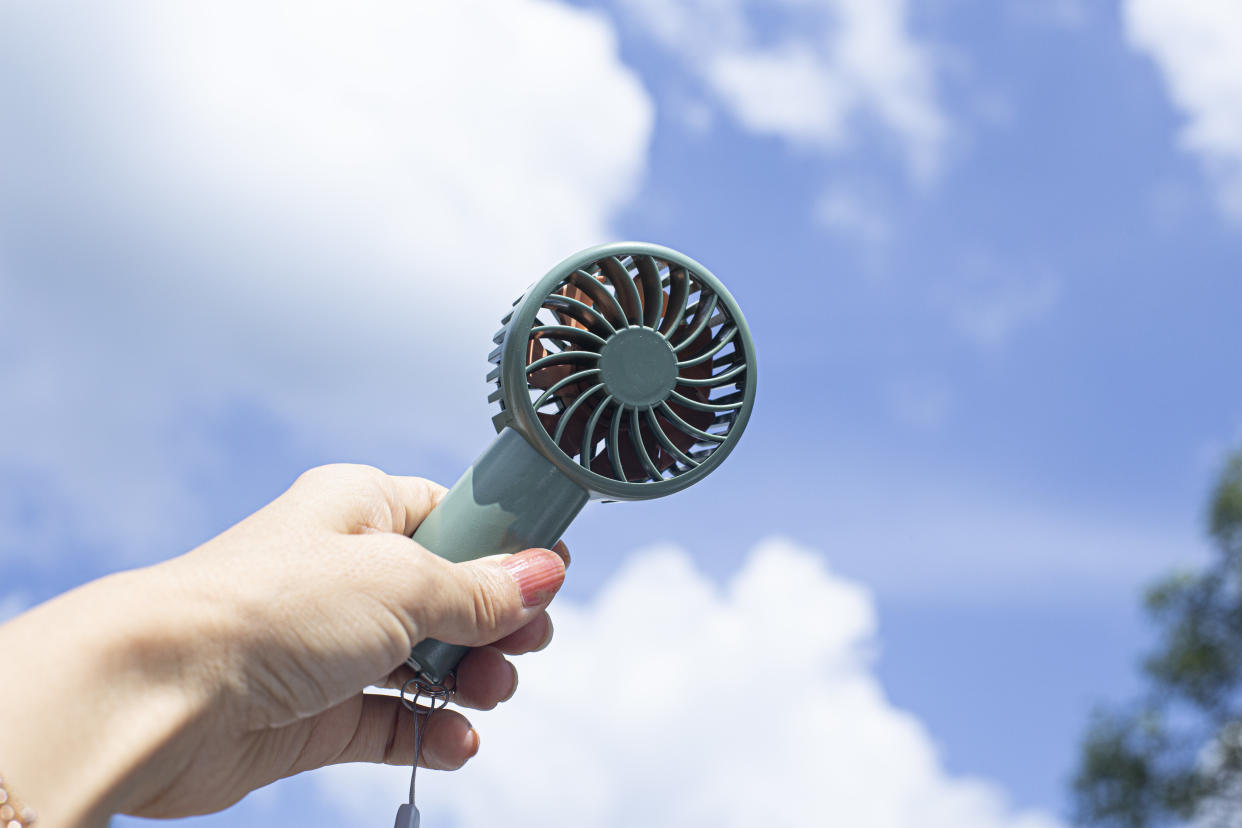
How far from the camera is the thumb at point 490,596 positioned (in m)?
2.06

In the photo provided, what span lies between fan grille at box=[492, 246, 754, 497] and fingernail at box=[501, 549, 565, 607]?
24cm

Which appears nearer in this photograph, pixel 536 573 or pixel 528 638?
pixel 536 573

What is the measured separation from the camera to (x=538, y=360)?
2.24 m

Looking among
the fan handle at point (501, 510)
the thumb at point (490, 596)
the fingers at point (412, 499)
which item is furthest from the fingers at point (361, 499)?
the thumb at point (490, 596)

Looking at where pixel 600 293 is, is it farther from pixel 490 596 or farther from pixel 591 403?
pixel 490 596

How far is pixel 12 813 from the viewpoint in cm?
148

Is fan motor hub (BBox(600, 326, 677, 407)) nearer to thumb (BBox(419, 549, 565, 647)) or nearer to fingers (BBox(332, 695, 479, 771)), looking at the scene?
thumb (BBox(419, 549, 565, 647))

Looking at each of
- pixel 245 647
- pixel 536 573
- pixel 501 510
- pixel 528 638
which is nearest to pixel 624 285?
pixel 501 510

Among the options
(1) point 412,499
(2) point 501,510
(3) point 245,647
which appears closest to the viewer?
(3) point 245,647

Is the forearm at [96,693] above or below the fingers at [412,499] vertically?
below

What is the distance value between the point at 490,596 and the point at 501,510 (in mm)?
212

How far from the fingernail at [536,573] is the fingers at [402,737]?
20.5 inches

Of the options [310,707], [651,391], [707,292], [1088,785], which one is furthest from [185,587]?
[1088,785]

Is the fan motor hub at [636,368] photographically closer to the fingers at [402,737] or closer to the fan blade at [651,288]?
the fan blade at [651,288]
